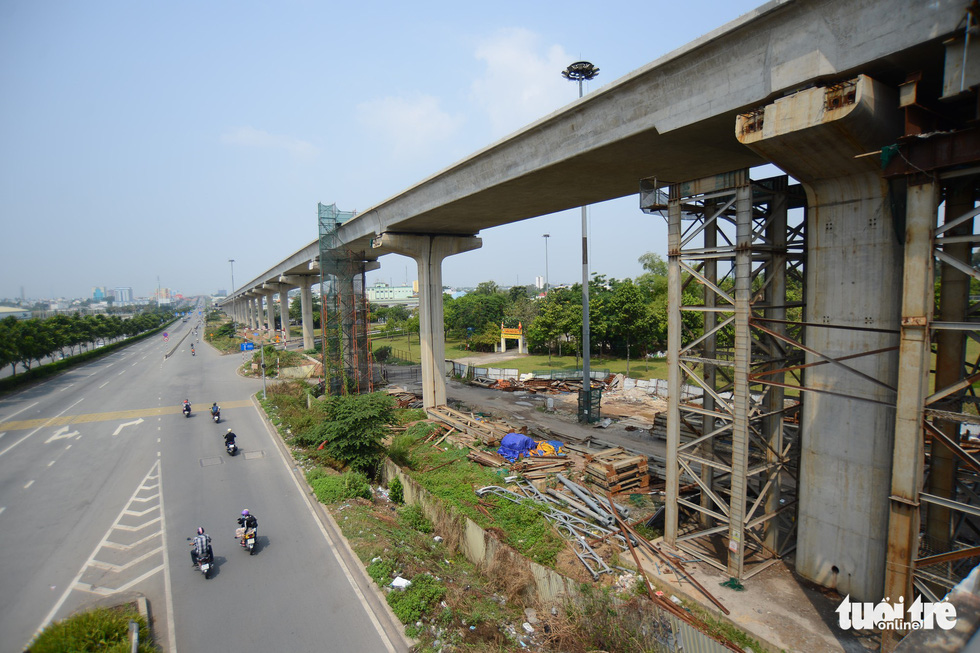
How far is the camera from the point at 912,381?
7418mm

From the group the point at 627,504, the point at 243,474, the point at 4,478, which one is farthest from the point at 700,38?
A: the point at 4,478

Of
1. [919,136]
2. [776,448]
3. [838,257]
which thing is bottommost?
[776,448]

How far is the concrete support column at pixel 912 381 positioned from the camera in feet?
23.9

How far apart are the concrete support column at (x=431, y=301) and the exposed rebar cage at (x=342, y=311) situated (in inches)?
233

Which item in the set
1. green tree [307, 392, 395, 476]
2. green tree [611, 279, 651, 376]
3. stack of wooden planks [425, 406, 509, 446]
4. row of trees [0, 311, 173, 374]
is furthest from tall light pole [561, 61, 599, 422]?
row of trees [0, 311, 173, 374]

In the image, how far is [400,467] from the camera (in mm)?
17453

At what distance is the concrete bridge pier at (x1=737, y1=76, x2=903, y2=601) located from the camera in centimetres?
829

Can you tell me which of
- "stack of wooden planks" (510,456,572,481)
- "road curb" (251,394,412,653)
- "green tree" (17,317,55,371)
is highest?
"green tree" (17,317,55,371)

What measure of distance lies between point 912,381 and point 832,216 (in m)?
3.62

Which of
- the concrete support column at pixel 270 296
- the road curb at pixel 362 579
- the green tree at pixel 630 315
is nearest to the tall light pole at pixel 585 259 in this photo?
the road curb at pixel 362 579

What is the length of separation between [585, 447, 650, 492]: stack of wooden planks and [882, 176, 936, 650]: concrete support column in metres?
7.75

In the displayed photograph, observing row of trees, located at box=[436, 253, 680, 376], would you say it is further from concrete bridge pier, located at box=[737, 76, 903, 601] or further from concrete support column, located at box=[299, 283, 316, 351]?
concrete bridge pier, located at box=[737, 76, 903, 601]

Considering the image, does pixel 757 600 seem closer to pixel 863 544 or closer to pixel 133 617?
pixel 863 544

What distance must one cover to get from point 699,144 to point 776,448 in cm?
758
